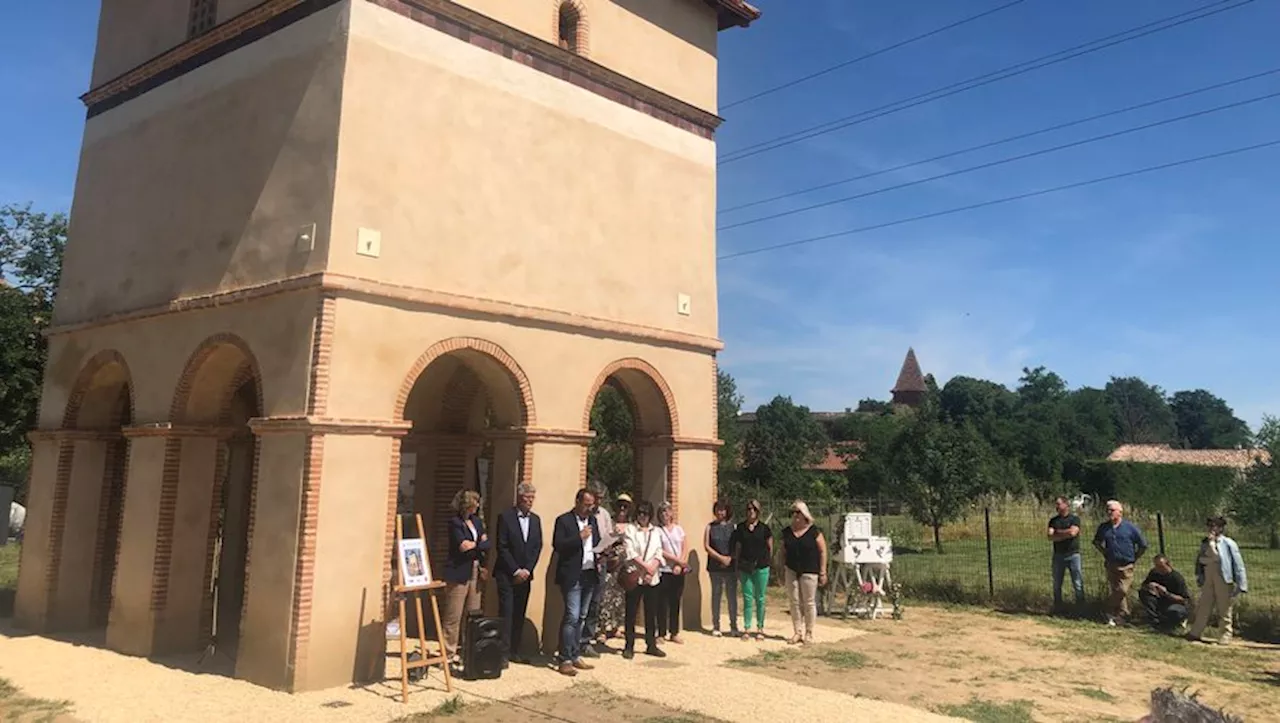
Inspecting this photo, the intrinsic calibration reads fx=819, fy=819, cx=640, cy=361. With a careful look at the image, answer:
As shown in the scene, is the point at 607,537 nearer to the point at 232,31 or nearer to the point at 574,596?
the point at 574,596

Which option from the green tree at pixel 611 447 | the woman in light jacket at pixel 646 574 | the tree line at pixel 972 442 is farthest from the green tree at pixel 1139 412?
the woman in light jacket at pixel 646 574

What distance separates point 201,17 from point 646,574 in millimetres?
10533

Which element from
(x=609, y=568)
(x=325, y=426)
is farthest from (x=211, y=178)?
(x=609, y=568)

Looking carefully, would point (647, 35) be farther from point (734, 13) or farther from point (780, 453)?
point (780, 453)

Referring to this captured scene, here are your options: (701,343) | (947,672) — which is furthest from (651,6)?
(947,672)

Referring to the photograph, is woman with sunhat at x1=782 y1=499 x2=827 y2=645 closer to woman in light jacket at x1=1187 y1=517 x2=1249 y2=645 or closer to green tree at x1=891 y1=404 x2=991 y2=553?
woman in light jacket at x1=1187 y1=517 x2=1249 y2=645

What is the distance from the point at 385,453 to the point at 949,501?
911 inches

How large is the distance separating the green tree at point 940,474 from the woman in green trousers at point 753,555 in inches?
685

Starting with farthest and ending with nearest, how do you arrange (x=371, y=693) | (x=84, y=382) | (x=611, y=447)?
1. (x=611, y=447)
2. (x=84, y=382)
3. (x=371, y=693)

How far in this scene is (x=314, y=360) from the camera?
916 cm

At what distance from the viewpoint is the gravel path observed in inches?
314

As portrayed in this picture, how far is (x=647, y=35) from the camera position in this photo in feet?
44.3

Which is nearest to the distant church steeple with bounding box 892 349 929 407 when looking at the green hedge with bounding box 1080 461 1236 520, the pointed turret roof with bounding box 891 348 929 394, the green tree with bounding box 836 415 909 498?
the pointed turret roof with bounding box 891 348 929 394

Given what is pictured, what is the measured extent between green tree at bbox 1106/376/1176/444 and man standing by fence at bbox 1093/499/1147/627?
97144 mm
